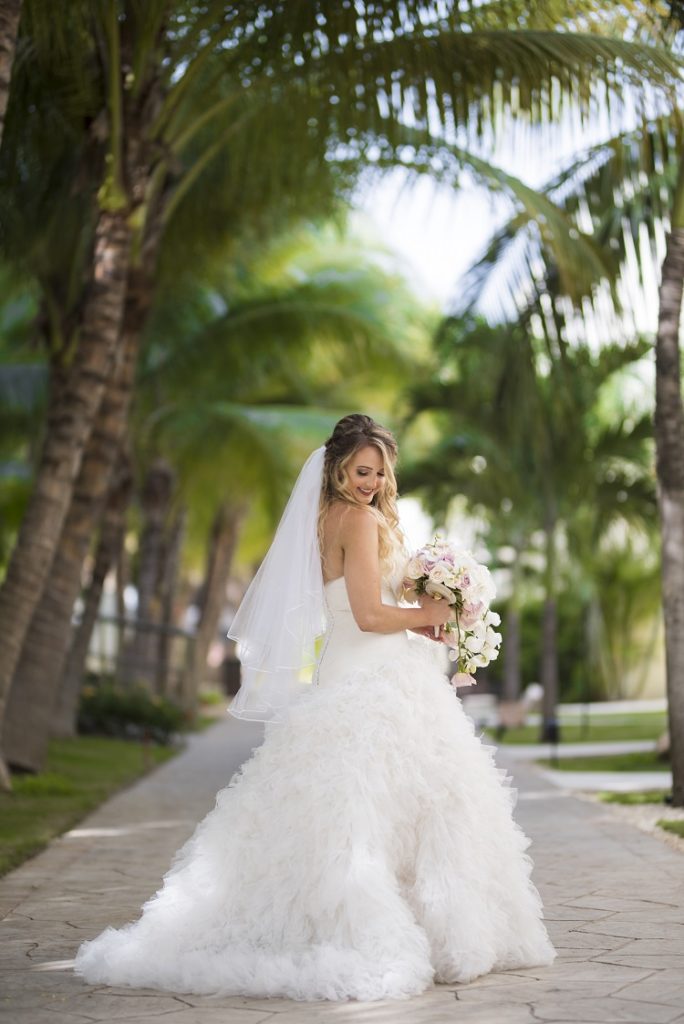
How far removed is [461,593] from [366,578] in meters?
0.39

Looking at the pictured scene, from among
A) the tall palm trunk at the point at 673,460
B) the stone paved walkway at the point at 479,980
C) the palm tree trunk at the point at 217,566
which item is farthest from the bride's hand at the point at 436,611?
the palm tree trunk at the point at 217,566

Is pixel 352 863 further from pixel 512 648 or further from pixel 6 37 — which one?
pixel 512 648

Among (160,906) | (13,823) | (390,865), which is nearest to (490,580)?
(390,865)

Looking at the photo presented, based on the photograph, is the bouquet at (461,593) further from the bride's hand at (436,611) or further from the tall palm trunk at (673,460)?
the tall palm trunk at (673,460)

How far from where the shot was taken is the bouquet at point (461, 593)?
210 inches

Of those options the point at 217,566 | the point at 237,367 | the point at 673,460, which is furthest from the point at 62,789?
the point at 217,566

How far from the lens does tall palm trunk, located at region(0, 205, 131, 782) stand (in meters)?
10.8

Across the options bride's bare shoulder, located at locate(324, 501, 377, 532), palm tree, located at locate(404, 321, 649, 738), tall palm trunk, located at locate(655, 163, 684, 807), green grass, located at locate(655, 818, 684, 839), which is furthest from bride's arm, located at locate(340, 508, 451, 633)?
palm tree, located at locate(404, 321, 649, 738)

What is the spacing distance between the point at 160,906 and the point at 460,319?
32.4 feet

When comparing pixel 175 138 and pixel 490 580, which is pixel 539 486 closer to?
pixel 175 138

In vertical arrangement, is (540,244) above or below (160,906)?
above

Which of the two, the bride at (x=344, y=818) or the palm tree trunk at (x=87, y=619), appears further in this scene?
the palm tree trunk at (x=87, y=619)

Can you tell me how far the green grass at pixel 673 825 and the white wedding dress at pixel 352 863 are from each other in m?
3.94

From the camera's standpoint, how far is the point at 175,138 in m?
11.9
